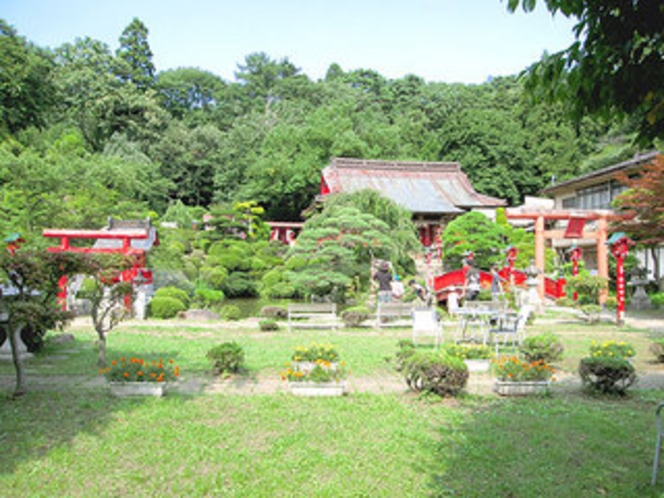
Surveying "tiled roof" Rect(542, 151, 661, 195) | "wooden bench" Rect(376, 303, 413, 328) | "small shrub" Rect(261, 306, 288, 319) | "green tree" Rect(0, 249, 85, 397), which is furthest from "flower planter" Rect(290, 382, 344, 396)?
"tiled roof" Rect(542, 151, 661, 195)

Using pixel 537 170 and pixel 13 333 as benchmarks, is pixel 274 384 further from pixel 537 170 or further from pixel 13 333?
pixel 537 170

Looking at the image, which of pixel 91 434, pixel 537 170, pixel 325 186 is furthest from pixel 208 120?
pixel 91 434

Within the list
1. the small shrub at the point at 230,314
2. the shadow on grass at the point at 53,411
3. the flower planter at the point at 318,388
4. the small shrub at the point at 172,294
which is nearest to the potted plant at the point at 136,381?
the shadow on grass at the point at 53,411

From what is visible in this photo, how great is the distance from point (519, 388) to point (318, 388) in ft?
9.16

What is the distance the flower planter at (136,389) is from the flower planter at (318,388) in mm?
1781

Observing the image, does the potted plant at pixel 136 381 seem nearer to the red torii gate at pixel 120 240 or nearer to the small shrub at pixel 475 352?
the small shrub at pixel 475 352

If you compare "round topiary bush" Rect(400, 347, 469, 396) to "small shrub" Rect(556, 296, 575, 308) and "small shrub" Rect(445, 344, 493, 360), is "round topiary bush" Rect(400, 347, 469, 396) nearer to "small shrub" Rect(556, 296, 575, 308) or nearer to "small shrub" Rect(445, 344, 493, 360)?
"small shrub" Rect(445, 344, 493, 360)

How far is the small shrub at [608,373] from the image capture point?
728cm

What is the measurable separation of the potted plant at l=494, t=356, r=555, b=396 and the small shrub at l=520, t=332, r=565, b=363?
5.14ft

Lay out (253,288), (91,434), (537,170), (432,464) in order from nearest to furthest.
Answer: (432,464), (91,434), (253,288), (537,170)

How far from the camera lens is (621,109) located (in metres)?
3.86

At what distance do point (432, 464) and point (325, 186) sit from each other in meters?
29.5

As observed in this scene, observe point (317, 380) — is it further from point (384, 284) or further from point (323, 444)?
point (384, 284)

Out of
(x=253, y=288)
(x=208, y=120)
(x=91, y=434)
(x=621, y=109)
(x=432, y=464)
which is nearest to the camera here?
(x=621, y=109)
